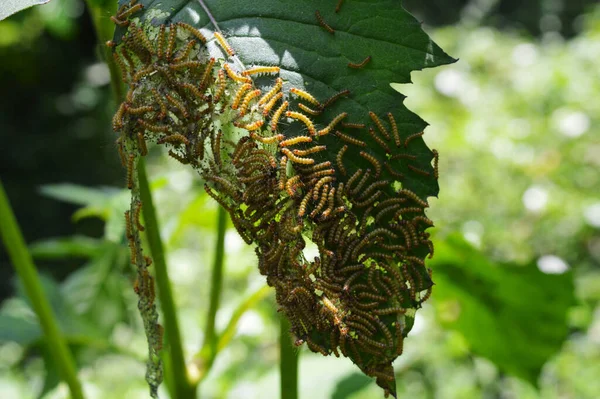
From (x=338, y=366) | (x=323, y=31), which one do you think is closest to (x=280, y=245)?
(x=323, y=31)

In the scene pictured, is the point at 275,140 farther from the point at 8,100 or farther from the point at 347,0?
the point at 8,100

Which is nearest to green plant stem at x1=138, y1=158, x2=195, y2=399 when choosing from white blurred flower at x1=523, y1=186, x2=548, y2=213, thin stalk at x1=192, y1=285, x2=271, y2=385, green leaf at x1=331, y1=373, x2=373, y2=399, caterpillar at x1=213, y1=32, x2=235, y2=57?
thin stalk at x1=192, y1=285, x2=271, y2=385

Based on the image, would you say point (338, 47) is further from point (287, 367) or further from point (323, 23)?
point (287, 367)

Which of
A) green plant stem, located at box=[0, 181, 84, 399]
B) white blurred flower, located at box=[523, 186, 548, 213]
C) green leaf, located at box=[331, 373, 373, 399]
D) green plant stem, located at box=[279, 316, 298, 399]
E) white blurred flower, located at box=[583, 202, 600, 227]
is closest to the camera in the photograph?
green plant stem, located at box=[279, 316, 298, 399]

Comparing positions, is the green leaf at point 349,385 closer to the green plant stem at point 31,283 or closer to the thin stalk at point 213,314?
the thin stalk at point 213,314

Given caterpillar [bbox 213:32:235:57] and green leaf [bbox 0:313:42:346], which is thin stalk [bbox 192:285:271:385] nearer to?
green leaf [bbox 0:313:42:346]

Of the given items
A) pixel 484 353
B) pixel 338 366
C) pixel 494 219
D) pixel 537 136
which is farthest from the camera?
pixel 537 136
